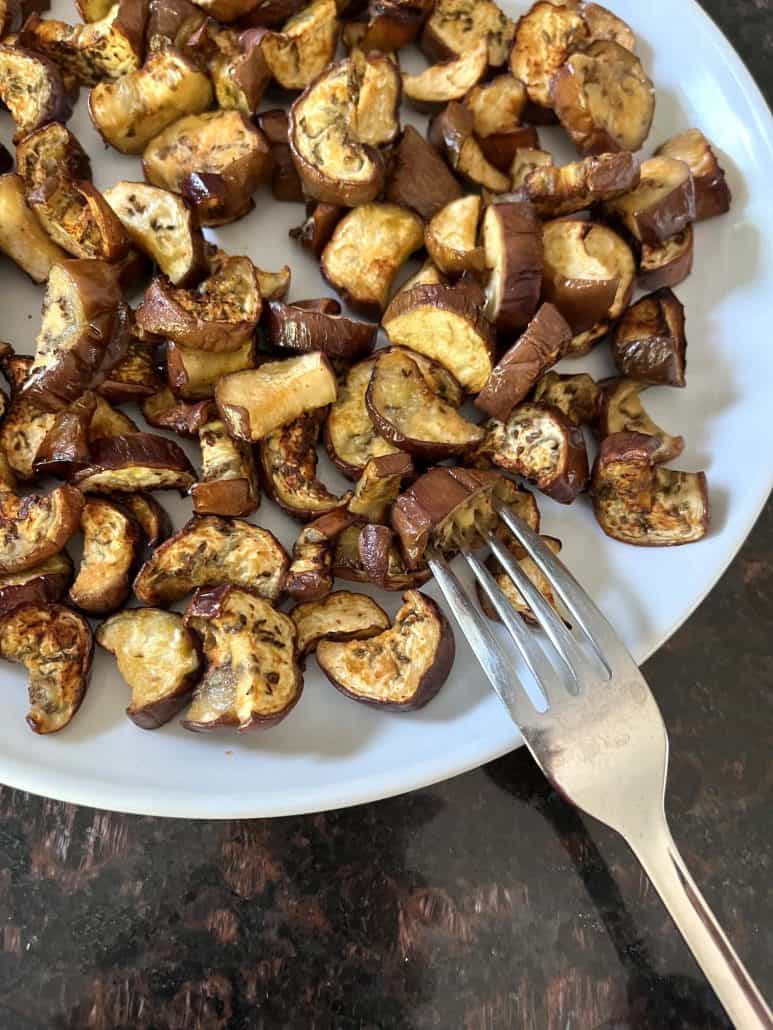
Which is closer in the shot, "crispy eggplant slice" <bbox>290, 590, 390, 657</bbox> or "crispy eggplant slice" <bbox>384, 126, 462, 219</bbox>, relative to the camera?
"crispy eggplant slice" <bbox>290, 590, 390, 657</bbox>

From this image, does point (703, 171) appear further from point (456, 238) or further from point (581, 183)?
point (456, 238)

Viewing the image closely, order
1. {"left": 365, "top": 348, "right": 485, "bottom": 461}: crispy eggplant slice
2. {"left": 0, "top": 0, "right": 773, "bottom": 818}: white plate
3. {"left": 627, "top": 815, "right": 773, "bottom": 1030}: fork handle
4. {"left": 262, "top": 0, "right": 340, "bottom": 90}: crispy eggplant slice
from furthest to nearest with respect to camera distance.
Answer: {"left": 262, "top": 0, "right": 340, "bottom": 90}: crispy eggplant slice < {"left": 365, "top": 348, "right": 485, "bottom": 461}: crispy eggplant slice < {"left": 0, "top": 0, "right": 773, "bottom": 818}: white plate < {"left": 627, "top": 815, "right": 773, "bottom": 1030}: fork handle

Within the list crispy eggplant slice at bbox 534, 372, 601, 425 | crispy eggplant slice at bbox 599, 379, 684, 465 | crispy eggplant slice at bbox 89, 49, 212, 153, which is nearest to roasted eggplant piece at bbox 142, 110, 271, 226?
crispy eggplant slice at bbox 89, 49, 212, 153

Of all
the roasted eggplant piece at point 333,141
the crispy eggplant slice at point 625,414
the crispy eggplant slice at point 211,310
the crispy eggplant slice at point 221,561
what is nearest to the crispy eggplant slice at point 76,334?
the crispy eggplant slice at point 211,310

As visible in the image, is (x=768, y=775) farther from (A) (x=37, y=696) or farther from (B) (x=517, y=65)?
(B) (x=517, y=65)

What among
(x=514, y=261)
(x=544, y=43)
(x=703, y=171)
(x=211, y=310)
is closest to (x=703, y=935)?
Result: (x=514, y=261)

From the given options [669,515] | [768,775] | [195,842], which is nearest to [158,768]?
[195,842]

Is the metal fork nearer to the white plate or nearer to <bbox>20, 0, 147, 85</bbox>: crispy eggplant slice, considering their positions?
the white plate
